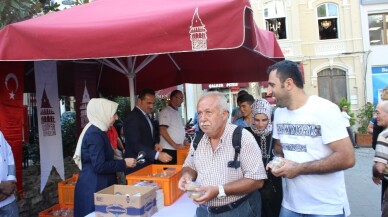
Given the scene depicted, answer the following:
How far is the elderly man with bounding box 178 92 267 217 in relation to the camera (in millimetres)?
2293

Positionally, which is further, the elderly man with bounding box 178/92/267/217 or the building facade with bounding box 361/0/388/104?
the building facade with bounding box 361/0/388/104

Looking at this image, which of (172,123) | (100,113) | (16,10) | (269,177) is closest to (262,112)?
(269,177)

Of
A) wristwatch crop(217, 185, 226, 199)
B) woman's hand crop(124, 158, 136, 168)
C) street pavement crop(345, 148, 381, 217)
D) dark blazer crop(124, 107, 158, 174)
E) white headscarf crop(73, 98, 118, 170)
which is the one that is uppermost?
white headscarf crop(73, 98, 118, 170)

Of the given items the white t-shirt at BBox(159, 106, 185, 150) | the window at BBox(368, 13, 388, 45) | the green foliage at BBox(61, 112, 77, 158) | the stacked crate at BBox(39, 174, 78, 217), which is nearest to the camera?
the stacked crate at BBox(39, 174, 78, 217)

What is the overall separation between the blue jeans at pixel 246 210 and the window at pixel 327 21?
18.3m

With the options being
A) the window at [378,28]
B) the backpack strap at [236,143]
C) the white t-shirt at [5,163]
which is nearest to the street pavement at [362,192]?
the backpack strap at [236,143]

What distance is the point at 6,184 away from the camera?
3.14 meters

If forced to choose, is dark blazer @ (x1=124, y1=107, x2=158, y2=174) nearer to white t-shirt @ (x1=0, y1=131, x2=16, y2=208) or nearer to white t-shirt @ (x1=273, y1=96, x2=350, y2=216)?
white t-shirt @ (x1=0, y1=131, x2=16, y2=208)

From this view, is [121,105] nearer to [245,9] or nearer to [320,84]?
[245,9]

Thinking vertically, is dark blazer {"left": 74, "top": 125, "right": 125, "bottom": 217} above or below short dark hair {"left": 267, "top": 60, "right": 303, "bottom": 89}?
below

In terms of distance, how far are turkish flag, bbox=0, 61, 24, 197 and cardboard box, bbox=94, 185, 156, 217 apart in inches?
68.6

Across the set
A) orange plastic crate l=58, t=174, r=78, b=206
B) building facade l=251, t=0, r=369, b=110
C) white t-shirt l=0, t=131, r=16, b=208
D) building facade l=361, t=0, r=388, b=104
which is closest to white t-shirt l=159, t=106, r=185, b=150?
orange plastic crate l=58, t=174, r=78, b=206

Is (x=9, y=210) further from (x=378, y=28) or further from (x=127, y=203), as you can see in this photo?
(x=378, y=28)

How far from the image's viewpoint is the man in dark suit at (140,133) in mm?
4012
